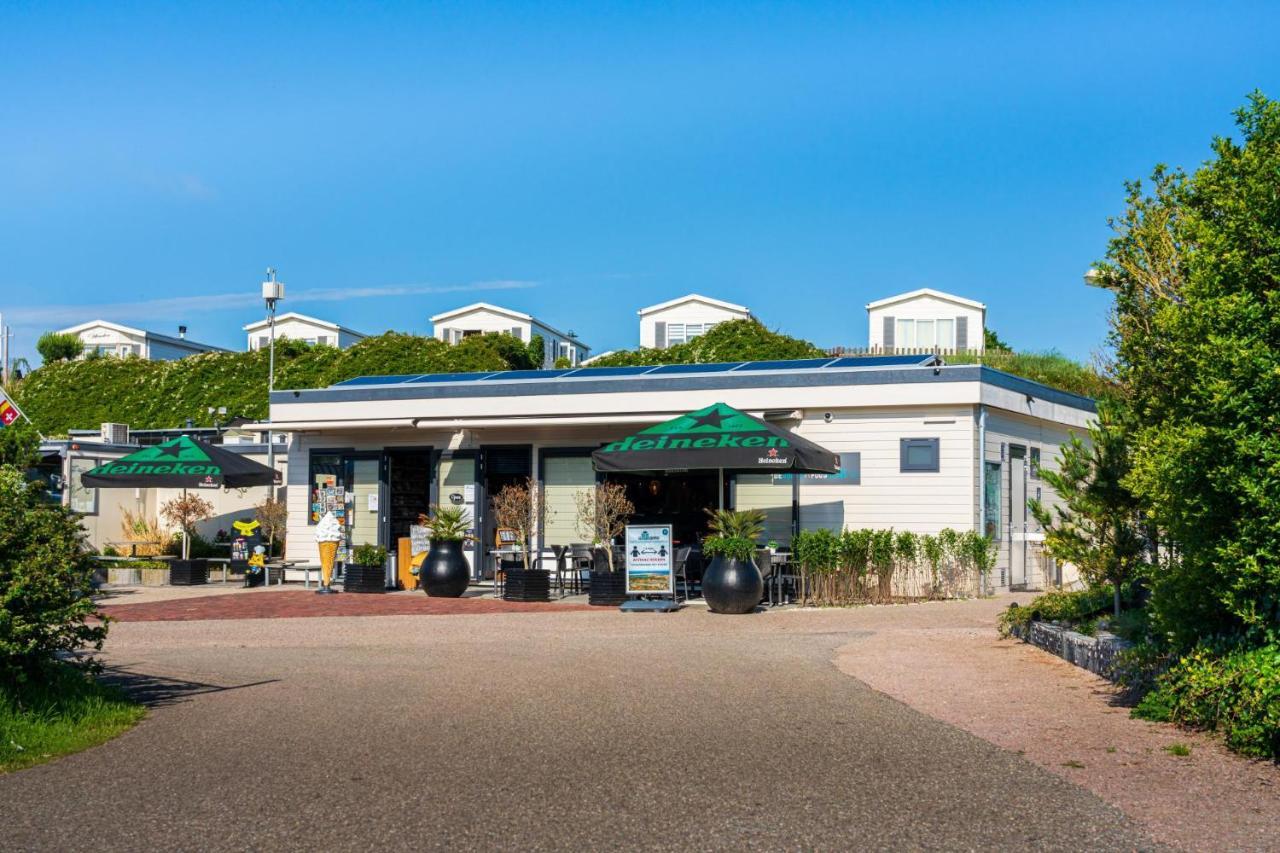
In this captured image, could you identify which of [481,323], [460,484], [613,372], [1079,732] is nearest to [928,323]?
[481,323]

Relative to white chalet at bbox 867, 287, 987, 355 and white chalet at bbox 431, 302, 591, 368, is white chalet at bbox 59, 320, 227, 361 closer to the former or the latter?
white chalet at bbox 431, 302, 591, 368

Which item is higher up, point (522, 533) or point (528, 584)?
point (522, 533)

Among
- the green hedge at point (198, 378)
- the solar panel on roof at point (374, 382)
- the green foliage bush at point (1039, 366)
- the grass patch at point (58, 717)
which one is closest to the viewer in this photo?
the grass patch at point (58, 717)

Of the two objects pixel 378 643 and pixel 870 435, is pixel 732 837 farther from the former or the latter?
pixel 870 435

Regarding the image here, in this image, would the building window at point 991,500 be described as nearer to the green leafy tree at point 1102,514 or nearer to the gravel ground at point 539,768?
the green leafy tree at point 1102,514

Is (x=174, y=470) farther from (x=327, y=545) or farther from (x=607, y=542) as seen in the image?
(x=607, y=542)

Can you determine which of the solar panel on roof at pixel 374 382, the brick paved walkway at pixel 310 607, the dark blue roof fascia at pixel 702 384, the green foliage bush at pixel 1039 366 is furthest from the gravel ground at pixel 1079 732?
the green foliage bush at pixel 1039 366

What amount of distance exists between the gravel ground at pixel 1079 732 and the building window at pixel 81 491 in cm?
1584

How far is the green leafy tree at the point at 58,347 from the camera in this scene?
179 ft

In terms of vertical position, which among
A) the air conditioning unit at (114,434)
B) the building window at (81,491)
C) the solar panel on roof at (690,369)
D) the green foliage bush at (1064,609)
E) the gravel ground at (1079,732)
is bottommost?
the gravel ground at (1079,732)

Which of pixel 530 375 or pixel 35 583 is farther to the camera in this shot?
pixel 530 375

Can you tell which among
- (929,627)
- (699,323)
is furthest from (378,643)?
(699,323)

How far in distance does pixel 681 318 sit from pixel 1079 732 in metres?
45.9

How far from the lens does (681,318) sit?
174 ft
